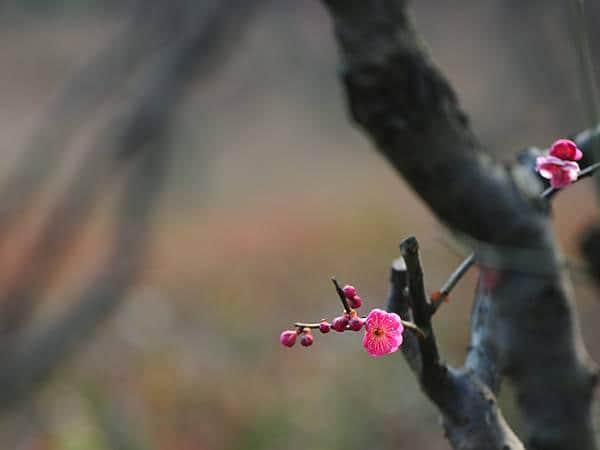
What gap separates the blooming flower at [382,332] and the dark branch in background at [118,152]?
45.0 inches

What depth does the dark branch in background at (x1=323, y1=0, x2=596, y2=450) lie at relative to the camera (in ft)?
2.31

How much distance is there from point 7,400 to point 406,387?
980 millimetres

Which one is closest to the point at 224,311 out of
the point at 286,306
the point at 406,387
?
the point at 286,306

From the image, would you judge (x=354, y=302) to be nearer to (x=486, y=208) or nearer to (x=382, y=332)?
(x=382, y=332)

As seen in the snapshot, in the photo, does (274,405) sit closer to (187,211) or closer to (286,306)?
(286,306)

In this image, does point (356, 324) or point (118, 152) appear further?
point (118, 152)

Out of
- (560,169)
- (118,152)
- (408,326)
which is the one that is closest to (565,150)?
(560,169)

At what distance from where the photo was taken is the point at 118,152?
1.71 m

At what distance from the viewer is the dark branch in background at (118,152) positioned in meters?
1.65

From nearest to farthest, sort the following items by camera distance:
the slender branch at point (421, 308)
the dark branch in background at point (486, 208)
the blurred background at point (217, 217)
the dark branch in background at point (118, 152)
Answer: the slender branch at point (421, 308)
the dark branch in background at point (486, 208)
the dark branch in background at point (118, 152)
the blurred background at point (217, 217)

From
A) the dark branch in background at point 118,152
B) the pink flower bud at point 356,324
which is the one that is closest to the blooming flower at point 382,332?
the pink flower bud at point 356,324

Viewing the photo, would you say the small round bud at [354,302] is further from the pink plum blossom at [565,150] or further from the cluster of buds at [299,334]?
the pink plum blossom at [565,150]

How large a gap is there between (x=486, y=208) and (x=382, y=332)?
234 mm

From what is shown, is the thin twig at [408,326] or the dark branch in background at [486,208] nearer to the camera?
the thin twig at [408,326]
